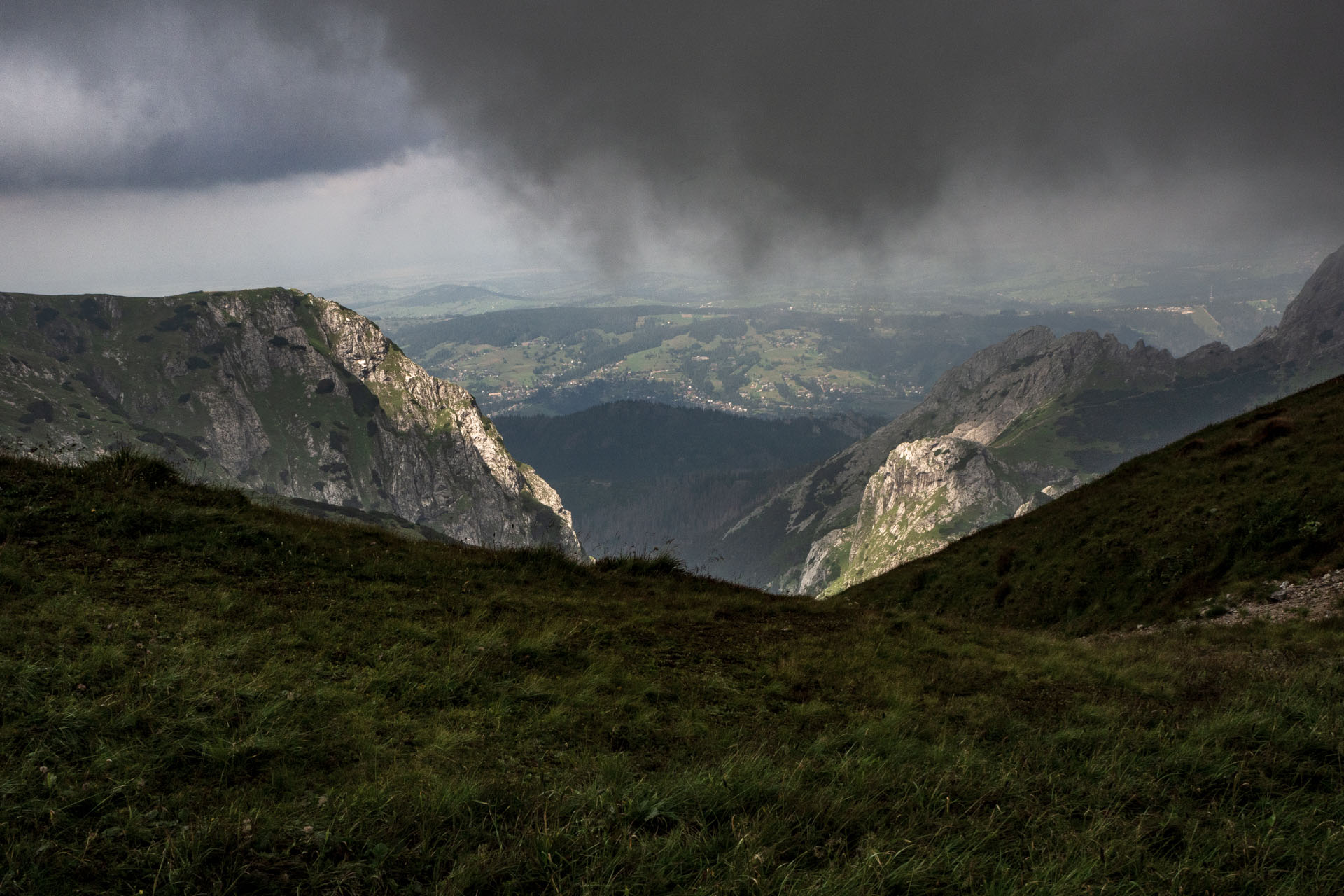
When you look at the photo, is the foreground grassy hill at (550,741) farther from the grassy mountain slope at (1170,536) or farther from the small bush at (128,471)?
the grassy mountain slope at (1170,536)

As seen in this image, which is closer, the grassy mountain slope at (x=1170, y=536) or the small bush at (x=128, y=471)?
the small bush at (x=128, y=471)

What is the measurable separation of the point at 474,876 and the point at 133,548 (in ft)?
36.2

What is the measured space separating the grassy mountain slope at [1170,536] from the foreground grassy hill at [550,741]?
8.72 metres

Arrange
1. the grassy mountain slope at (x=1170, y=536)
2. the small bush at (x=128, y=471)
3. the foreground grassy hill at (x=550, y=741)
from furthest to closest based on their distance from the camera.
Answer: the grassy mountain slope at (x=1170, y=536) < the small bush at (x=128, y=471) < the foreground grassy hill at (x=550, y=741)

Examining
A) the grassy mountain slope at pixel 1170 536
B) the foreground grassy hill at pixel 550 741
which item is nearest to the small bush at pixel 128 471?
the foreground grassy hill at pixel 550 741

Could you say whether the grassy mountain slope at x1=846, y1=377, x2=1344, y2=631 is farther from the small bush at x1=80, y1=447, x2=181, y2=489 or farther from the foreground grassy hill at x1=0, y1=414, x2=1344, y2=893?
the small bush at x1=80, y1=447, x2=181, y2=489

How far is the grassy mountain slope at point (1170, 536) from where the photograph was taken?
21.6 meters

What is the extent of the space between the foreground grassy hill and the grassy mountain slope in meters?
8.72

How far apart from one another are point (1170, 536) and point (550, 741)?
90.3ft

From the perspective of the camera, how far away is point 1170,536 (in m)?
25.0

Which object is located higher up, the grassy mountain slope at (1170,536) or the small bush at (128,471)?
the small bush at (128,471)

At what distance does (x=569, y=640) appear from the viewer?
11.4 m

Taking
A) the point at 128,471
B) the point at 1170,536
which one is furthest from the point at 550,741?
the point at 1170,536

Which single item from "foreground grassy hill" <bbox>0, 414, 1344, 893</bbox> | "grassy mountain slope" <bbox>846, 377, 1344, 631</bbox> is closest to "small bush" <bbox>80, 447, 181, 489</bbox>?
"foreground grassy hill" <bbox>0, 414, 1344, 893</bbox>
